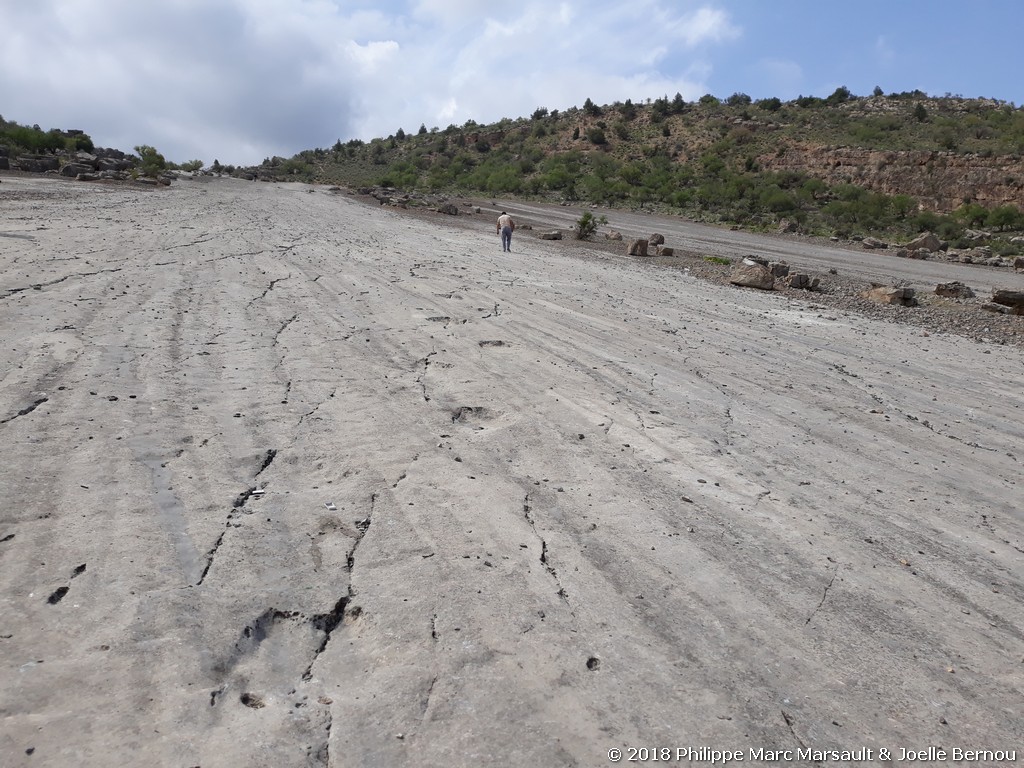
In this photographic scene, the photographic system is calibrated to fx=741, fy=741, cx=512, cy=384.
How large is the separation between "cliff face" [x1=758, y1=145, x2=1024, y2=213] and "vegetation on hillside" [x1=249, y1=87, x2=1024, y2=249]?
0.76 meters

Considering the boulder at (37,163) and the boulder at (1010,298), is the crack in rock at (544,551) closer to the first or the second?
the boulder at (1010,298)

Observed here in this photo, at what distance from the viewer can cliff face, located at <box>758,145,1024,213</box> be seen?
36875mm

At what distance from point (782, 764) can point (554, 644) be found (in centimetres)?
92

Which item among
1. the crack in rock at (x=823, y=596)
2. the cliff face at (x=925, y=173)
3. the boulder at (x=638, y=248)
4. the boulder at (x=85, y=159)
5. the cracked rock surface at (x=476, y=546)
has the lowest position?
the boulder at (x=85, y=159)

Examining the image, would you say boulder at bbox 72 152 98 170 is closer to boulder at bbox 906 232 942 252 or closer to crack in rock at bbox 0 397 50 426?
boulder at bbox 906 232 942 252

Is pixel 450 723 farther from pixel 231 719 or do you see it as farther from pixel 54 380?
pixel 54 380

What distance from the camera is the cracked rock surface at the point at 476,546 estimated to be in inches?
103

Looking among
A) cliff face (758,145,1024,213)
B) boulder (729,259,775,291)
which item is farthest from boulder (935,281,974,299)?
cliff face (758,145,1024,213)

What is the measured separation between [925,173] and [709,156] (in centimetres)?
1455

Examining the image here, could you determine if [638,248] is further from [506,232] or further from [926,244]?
[926,244]

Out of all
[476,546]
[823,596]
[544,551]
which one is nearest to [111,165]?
[476,546]

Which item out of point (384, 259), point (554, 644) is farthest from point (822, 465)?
point (384, 259)

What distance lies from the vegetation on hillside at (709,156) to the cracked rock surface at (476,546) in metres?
30.0

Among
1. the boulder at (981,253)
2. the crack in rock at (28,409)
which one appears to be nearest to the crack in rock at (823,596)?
the crack in rock at (28,409)
